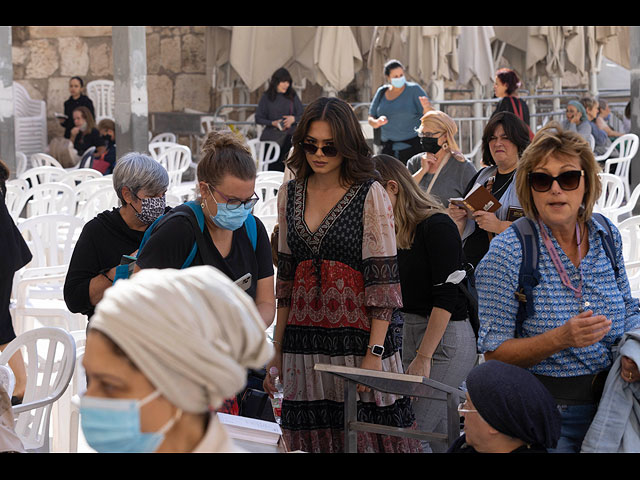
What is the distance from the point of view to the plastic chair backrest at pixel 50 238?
577 centimetres

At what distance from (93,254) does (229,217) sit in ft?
2.24

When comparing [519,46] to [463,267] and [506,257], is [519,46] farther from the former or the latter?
[506,257]

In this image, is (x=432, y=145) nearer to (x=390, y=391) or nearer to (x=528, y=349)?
(x=390, y=391)

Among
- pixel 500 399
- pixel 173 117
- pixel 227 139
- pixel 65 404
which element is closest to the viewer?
pixel 500 399

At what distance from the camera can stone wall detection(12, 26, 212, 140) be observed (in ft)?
50.6

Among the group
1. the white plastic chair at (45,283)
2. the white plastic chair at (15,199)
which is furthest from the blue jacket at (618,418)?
the white plastic chair at (15,199)

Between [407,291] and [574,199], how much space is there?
1.18 meters

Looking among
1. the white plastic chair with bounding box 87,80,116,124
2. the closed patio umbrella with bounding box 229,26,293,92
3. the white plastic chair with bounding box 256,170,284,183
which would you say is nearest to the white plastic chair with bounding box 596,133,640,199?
the white plastic chair with bounding box 256,170,284,183

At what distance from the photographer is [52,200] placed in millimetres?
7430

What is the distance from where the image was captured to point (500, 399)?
7.76ft

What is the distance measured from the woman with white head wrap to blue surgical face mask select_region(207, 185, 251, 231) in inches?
57.2

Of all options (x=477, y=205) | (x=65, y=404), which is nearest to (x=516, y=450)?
(x=477, y=205)

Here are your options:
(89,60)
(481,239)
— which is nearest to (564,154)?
(481,239)

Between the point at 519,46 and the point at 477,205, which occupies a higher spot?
the point at 519,46
